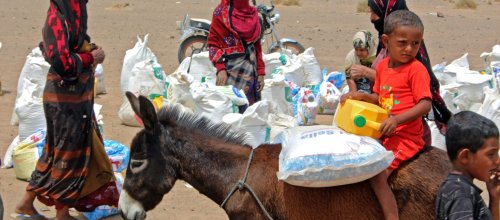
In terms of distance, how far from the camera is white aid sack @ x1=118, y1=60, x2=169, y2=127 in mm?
8469

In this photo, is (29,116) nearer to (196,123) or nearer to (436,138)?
(196,123)

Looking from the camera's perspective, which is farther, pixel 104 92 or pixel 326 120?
pixel 104 92

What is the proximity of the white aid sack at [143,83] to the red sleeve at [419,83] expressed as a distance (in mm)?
4576

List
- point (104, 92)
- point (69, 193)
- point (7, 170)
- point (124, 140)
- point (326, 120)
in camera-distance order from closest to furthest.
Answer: point (69, 193)
point (7, 170)
point (124, 140)
point (326, 120)
point (104, 92)

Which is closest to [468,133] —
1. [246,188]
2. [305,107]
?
[246,188]

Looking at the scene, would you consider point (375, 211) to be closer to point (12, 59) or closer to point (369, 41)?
point (369, 41)

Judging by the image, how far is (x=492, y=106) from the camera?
7891mm

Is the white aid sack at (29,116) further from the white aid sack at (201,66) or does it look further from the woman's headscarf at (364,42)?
the woman's headscarf at (364,42)

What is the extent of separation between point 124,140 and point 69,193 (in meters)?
2.44

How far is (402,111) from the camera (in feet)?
13.6

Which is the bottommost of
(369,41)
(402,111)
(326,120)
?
(326,120)

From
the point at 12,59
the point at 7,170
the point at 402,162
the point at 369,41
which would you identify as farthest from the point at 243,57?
the point at 12,59

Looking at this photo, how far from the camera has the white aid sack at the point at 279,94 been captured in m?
8.55

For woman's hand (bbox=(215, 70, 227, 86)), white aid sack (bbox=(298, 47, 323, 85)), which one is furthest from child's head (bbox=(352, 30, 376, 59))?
white aid sack (bbox=(298, 47, 323, 85))
